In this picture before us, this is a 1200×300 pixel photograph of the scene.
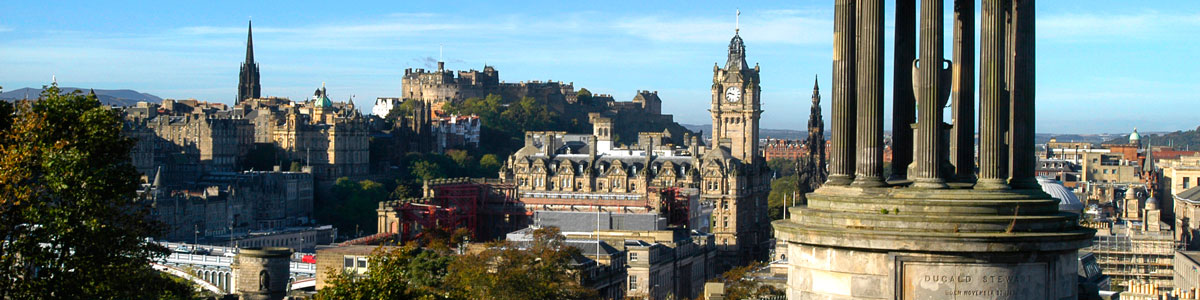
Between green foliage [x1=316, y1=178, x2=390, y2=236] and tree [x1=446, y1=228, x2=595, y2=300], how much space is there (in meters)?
73.7

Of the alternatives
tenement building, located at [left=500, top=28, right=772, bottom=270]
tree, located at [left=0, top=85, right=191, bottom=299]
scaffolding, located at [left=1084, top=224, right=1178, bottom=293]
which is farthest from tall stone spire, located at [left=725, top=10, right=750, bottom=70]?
tree, located at [left=0, top=85, right=191, bottom=299]

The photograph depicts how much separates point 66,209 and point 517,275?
1388 inches

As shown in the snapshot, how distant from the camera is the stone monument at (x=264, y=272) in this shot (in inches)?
2628

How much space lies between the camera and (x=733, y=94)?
151375 mm

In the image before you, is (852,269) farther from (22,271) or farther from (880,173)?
(22,271)

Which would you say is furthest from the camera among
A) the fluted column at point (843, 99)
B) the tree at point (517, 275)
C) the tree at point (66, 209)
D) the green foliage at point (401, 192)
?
the green foliage at point (401, 192)

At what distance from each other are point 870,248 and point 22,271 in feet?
51.5

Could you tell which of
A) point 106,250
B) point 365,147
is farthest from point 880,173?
point 365,147

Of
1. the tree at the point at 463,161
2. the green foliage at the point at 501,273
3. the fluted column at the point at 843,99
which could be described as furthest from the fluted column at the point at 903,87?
the tree at the point at 463,161

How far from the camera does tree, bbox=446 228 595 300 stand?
204 ft

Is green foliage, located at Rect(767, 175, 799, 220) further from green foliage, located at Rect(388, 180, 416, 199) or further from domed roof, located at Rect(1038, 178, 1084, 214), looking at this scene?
domed roof, located at Rect(1038, 178, 1084, 214)

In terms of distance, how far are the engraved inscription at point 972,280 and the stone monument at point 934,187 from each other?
0.5 inches

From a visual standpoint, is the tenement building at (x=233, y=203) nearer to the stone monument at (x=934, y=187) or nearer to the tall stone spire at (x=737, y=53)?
the tall stone spire at (x=737, y=53)

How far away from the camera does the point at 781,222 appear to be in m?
22.9
